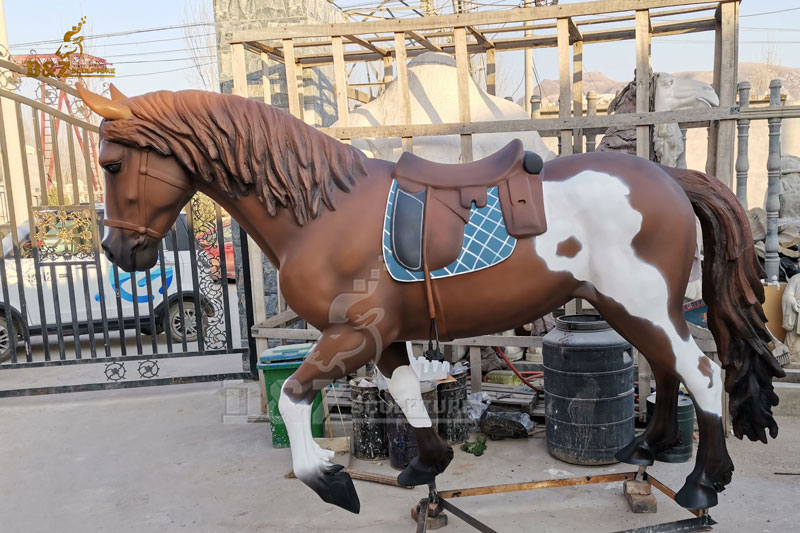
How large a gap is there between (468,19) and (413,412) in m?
2.60

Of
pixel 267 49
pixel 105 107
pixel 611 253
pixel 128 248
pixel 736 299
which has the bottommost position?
pixel 736 299

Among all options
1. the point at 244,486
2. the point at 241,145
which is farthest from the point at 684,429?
the point at 241,145

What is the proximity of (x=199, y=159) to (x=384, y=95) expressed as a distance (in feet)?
12.0

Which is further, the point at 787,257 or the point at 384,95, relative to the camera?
the point at 787,257

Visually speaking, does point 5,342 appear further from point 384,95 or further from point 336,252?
point 336,252

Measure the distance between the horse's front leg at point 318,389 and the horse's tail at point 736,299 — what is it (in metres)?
1.40

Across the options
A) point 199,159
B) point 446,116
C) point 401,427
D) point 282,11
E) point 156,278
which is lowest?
point 401,427

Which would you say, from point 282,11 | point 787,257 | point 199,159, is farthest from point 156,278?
point 787,257

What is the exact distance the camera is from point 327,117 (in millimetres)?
5574

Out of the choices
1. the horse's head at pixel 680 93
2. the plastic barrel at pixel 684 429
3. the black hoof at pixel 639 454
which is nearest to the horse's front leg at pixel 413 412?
the black hoof at pixel 639 454

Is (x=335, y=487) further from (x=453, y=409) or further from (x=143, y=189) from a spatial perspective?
(x=453, y=409)

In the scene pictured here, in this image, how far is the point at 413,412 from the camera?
2.46 m

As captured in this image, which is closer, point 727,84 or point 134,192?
point 134,192

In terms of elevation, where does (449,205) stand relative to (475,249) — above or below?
above
